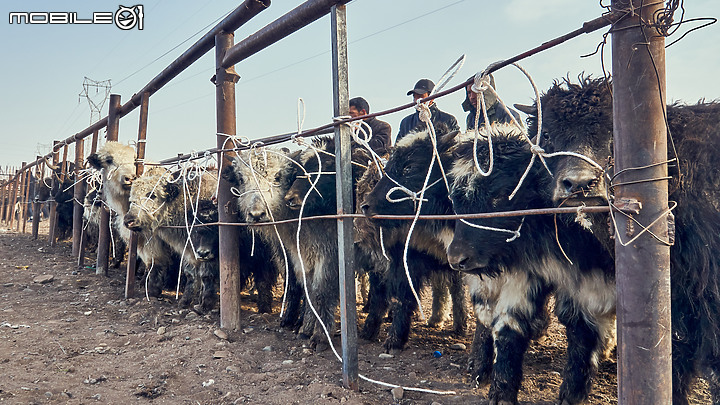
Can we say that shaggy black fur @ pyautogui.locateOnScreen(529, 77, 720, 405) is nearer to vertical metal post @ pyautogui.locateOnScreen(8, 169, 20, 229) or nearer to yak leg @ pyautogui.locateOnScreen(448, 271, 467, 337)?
yak leg @ pyautogui.locateOnScreen(448, 271, 467, 337)

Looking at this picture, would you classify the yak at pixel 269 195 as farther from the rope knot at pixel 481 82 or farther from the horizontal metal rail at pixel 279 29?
the rope knot at pixel 481 82

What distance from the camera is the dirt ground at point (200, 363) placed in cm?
359

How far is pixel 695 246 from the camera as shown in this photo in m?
2.59

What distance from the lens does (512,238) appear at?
3102 millimetres

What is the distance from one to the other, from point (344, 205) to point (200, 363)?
6.32ft

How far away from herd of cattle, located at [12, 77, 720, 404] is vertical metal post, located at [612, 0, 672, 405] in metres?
0.15

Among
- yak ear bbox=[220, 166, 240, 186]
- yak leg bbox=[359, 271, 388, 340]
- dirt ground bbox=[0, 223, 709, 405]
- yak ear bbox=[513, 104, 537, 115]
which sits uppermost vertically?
yak ear bbox=[513, 104, 537, 115]

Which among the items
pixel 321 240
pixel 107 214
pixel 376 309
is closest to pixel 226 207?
pixel 321 240

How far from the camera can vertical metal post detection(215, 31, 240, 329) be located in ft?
17.4

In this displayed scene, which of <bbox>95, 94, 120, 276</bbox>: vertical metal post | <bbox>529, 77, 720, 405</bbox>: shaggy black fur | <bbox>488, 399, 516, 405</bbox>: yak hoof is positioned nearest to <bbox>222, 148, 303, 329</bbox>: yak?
<bbox>488, 399, 516, 405</bbox>: yak hoof

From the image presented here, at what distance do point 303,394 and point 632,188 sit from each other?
2522mm

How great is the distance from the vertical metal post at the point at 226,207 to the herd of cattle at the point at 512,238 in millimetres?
145

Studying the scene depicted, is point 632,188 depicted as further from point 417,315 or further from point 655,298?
point 417,315

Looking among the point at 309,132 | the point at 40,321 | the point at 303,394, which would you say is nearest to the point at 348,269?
the point at 303,394
